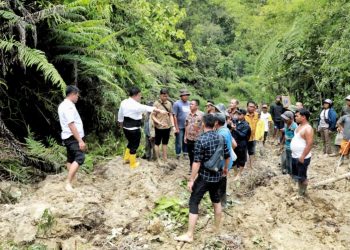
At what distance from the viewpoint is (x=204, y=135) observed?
483 cm

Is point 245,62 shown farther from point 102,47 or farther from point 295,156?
point 295,156

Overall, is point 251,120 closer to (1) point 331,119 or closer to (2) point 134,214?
(1) point 331,119

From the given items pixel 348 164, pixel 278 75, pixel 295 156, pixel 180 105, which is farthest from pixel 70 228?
pixel 278 75

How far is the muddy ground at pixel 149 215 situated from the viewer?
4.75 meters

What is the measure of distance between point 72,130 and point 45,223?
135 cm

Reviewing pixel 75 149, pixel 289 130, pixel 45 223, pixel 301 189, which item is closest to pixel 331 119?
pixel 289 130

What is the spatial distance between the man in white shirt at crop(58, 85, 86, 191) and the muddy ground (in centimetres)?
41

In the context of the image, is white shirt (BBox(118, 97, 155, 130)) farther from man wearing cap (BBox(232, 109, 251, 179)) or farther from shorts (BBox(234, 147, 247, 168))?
shorts (BBox(234, 147, 247, 168))

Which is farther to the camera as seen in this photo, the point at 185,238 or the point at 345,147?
the point at 345,147

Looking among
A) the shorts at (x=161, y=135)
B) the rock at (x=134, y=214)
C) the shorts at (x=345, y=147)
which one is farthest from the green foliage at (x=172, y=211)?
the shorts at (x=345, y=147)

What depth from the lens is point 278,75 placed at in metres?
15.1

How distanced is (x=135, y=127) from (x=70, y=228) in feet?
8.20

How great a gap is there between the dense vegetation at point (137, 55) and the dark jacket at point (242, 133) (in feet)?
8.29

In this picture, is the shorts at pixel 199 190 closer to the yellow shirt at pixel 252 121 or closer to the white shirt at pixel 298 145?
the white shirt at pixel 298 145
